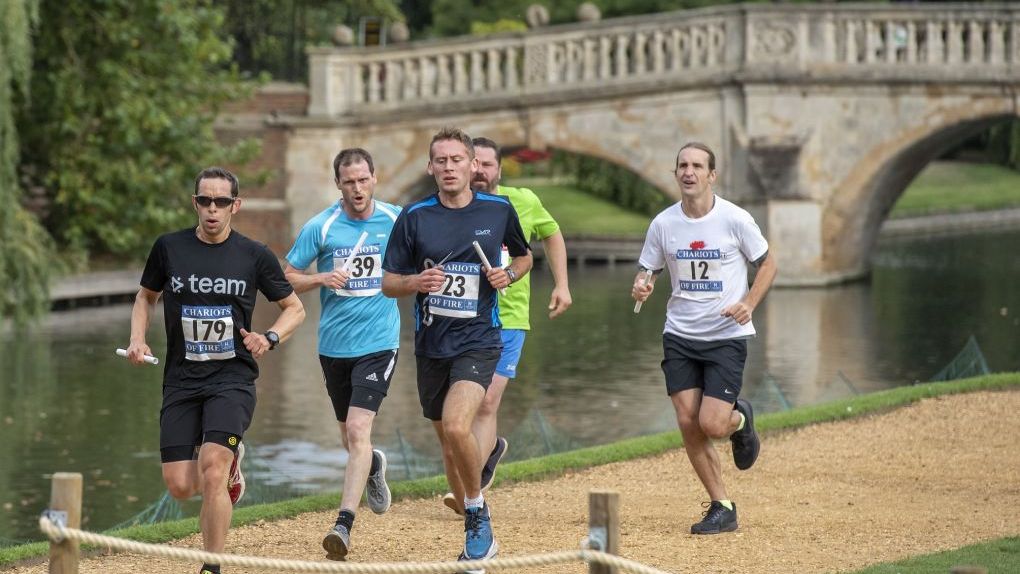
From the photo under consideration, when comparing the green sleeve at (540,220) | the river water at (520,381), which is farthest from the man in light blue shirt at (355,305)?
the river water at (520,381)

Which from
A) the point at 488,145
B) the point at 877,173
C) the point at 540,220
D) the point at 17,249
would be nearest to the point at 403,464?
the point at 540,220

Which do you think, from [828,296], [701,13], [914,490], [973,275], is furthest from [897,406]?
[973,275]

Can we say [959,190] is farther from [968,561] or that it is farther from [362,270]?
[968,561]

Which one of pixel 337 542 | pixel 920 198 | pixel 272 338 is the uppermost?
pixel 920 198

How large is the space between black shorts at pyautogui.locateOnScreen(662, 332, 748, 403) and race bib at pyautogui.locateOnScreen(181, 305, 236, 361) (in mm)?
2396

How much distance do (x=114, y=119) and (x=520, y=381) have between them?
10629 mm

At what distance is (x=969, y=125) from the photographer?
101 feet

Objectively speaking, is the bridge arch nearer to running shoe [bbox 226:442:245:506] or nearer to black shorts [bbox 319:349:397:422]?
black shorts [bbox 319:349:397:422]

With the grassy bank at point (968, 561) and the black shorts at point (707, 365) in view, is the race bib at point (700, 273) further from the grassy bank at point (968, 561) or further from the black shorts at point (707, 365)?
the grassy bank at point (968, 561)

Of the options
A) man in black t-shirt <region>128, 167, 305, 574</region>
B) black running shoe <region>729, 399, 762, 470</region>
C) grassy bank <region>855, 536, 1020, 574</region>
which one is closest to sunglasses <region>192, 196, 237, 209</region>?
man in black t-shirt <region>128, 167, 305, 574</region>

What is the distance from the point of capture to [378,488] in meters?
9.66

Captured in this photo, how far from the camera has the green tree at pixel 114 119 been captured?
2861 cm

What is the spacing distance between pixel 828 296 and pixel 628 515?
19915 mm

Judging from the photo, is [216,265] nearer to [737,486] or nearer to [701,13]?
[737,486]
